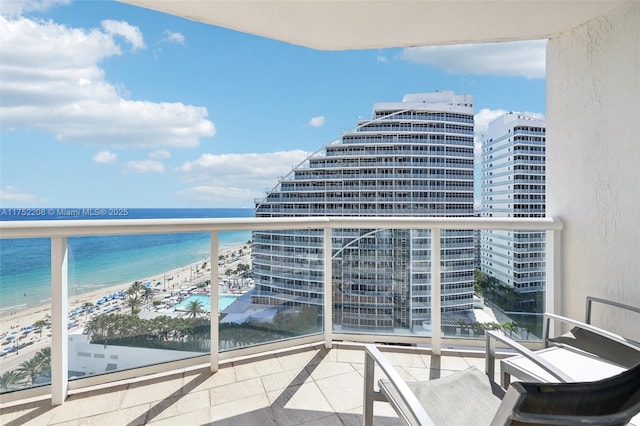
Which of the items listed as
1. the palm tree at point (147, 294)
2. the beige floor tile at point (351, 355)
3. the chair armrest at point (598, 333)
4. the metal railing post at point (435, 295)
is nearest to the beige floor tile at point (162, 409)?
→ the palm tree at point (147, 294)

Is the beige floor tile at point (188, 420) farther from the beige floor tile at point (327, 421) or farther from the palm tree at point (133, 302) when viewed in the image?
the palm tree at point (133, 302)

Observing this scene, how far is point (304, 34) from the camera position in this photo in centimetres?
304

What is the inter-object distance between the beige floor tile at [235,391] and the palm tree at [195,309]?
0.58 metres

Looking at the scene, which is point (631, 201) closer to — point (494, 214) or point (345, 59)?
point (494, 214)

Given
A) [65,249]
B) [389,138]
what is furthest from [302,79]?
[65,249]

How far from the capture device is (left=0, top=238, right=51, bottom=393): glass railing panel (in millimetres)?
2076

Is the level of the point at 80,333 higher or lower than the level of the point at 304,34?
lower

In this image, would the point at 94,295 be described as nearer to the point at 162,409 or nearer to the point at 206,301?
the point at 206,301

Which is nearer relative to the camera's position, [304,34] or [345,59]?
[304,34]

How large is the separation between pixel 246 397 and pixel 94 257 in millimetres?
1456

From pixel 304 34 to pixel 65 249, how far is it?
2.60 metres

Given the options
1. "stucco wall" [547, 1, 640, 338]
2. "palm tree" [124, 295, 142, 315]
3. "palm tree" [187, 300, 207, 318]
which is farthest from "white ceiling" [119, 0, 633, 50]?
"palm tree" [187, 300, 207, 318]

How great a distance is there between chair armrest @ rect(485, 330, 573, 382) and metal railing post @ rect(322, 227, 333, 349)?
1.51m

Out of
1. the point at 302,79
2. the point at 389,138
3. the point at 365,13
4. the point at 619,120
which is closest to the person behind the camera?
the point at 619,120
